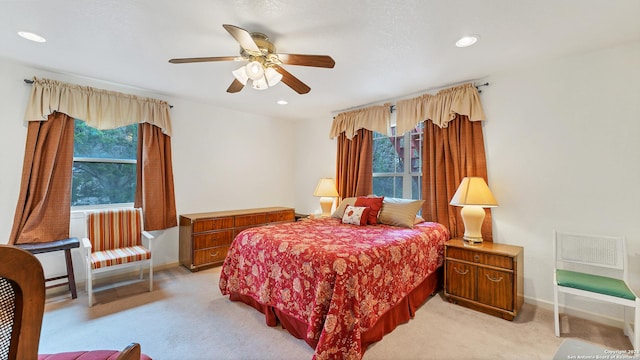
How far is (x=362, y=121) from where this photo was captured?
4.13 meters

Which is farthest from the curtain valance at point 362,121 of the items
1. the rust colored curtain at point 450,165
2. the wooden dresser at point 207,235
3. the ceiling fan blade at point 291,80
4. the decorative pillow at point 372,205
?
the wooden dresser at point 207,235

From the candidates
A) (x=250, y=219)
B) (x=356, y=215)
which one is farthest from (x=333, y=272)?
(x=250, y=219)

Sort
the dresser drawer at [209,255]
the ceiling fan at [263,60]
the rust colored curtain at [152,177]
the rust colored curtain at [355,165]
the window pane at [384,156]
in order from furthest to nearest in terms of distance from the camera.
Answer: the rust colored curtain at [355,165] → the window pane at [384,156] → the dresser drawer at [209,255] → the rust colored curtain at [152,177] → the ceiling fan at [263,60]

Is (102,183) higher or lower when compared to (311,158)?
lower

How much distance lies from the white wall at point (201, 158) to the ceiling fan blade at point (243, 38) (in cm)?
245

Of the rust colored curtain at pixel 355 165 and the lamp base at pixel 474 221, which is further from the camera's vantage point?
the rust colored curtain at pixel 355 165

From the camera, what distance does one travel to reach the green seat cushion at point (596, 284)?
200 cm

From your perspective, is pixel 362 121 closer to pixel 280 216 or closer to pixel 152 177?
pixel 280 216

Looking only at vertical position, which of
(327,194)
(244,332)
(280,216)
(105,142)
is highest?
(105,142)

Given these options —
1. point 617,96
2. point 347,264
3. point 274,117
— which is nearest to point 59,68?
point 274,117

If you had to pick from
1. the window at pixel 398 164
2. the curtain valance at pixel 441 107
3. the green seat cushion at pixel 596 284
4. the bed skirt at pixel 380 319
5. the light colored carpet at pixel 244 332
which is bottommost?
the light colored carpet at pixel 244 332

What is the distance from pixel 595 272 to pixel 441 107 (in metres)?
2.16

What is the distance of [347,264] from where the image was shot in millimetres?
1930

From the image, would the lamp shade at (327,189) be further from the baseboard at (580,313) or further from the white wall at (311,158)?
the baseboard at (580,313)
